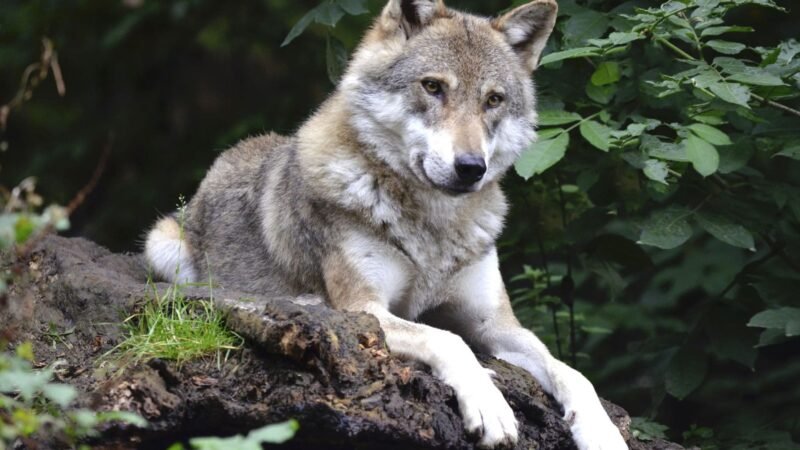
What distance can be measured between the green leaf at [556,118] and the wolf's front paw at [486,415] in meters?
1.63

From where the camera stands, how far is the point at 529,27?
5.71 m

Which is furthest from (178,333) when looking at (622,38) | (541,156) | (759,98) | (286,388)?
(759,98)

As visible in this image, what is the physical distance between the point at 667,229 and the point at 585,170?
0.79 metres

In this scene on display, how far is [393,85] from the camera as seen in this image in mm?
5324

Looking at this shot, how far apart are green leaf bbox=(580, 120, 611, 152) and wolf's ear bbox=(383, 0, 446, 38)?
961mm

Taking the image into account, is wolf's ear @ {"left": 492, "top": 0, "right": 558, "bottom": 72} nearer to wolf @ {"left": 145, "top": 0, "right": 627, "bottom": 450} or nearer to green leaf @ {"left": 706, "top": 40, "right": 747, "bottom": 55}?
wolf @ {"left": 145, "top": 0, "right": 627, "bottom": 450}

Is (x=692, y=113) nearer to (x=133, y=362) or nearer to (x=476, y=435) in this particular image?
(x=476, y=435)

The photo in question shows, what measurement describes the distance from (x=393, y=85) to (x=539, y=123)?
2.48ft

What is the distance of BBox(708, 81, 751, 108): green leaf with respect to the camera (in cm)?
470

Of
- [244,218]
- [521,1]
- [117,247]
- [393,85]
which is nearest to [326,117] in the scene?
[393,85]

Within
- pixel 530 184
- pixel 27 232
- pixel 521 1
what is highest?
pixel 27 232

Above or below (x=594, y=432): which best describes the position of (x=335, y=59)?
above

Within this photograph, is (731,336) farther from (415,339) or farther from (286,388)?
(286,388)

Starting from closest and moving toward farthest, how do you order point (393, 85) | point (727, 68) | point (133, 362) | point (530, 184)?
1. point (133, 362)
2. point (727, 68)
3. point (393, 85)
4. point (530, 184)
